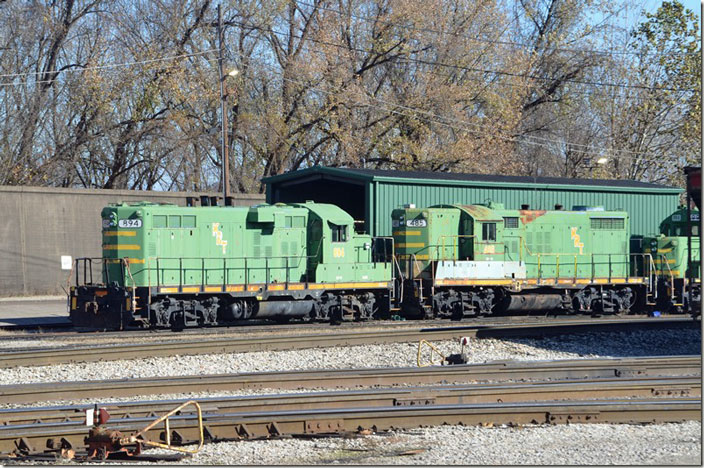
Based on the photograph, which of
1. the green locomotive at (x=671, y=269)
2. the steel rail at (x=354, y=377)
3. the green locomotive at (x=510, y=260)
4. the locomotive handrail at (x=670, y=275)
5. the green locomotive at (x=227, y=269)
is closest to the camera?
the steel rail at (x=354, y=377)

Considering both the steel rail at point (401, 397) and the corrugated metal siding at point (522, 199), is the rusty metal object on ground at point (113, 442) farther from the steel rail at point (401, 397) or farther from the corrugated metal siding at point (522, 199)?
the corrugated metal siding at point (522, 199)

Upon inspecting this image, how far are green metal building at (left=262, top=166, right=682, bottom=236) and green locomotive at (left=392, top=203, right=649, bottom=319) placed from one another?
1192 mm

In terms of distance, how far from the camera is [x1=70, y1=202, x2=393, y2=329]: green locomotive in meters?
18.6

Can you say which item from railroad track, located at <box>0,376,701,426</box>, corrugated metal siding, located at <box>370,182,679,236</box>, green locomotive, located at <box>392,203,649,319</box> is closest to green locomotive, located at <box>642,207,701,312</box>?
green locomotive, located at <box>392,203,649,319</box>

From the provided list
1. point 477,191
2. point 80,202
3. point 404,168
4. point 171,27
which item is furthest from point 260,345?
point 171,27

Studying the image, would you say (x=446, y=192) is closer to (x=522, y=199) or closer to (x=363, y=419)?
(x=522, y=199)

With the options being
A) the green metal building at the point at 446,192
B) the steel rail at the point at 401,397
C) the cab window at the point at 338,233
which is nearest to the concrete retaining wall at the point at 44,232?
the green metal building at the point at 446,192

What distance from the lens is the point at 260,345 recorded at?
1491 cm

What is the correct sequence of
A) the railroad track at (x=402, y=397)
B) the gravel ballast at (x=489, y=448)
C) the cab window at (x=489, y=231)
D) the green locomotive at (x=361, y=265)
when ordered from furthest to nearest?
1. the cab window at (x=489, y=231)
2. the green locomotive at (x=361, y=265)
3. the railroad track at (x=402, y=397)
4. the gravel ballast at (x=489, y=448)

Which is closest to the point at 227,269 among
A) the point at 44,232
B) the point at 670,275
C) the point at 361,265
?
the point at 361,265

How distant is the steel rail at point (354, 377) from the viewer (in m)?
10.6

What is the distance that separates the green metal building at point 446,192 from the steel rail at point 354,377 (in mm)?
11982

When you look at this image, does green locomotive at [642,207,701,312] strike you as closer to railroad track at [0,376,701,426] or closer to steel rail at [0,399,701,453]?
railroad track at [0,376,701,426]

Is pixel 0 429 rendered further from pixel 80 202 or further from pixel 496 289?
pixel 80 202
